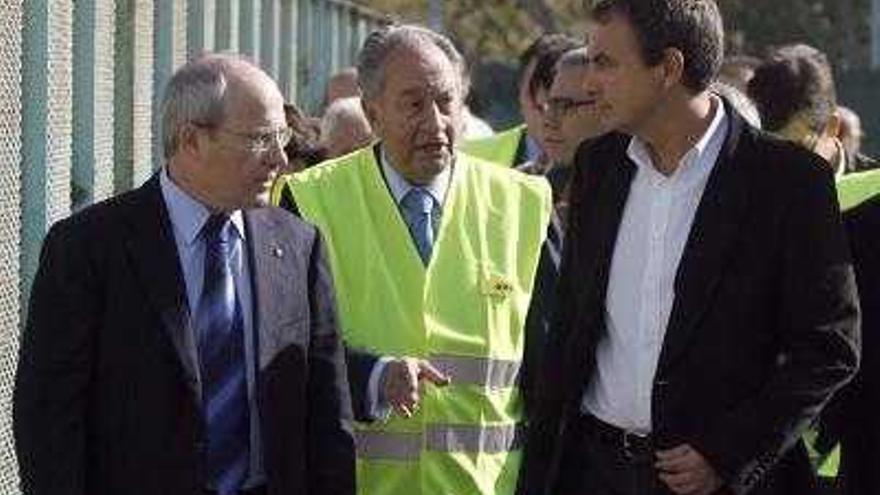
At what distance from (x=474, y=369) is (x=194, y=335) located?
1.07 meters

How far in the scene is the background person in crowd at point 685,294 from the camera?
504 centimetres

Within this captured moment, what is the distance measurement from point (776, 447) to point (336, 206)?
1.35 meters

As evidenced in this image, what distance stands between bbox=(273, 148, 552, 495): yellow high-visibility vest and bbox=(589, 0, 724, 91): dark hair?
82 cm

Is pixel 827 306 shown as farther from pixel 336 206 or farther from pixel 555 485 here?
pixel 336 206

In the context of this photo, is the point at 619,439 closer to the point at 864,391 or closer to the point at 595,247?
the point at 595,247

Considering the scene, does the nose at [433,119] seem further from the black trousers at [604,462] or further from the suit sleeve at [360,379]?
the black trousers at [604,462]

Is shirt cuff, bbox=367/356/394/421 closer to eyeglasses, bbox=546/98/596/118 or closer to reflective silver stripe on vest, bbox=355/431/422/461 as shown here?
reflective silver stripe on vest, bbox=355/431/422/461

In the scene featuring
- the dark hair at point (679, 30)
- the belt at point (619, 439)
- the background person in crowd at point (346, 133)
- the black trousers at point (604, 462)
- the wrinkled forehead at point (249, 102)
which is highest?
the dark hair at point (679, 30)

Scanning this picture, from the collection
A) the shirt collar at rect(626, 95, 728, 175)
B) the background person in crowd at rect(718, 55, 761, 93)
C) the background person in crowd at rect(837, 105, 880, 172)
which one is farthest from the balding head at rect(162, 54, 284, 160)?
the background person in crowd at rect(718, 55, 761, 93)

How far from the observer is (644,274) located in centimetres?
520

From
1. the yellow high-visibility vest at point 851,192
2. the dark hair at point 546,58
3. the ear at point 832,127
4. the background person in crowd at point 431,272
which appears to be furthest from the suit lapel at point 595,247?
the dark hair at point 546,58

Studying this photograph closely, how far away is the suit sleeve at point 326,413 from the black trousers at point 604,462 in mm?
523

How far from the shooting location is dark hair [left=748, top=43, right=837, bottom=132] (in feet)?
23.6

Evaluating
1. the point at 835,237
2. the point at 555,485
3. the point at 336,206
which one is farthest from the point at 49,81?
the point at 835,237
